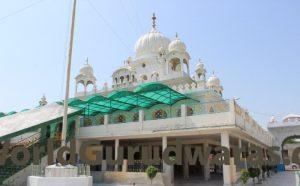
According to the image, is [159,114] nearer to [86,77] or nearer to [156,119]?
[156,119]

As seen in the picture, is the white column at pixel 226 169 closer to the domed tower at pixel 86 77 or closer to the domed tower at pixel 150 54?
the domed tower at pixel 150 54

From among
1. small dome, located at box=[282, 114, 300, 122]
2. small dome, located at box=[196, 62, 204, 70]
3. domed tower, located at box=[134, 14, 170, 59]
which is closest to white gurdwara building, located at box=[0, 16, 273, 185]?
domed tower, located at box=[134, 14, 170, 59]

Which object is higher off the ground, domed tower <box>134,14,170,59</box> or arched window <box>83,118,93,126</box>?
domed tower <box>134,14,170,59</box>

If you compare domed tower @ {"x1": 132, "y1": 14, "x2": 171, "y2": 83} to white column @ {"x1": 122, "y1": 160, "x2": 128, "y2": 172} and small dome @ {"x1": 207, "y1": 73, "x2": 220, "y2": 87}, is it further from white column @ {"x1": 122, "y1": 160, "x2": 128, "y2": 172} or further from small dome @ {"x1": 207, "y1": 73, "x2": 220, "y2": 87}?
white column @ {"x1": 122, "y1": 160, "x2": 128, "y2": 172}

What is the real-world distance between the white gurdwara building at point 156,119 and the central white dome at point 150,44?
203 cm

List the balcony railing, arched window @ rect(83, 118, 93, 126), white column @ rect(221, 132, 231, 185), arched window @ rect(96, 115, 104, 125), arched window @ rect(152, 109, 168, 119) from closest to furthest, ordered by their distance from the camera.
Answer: white column @ rect(221, 132, 231, 185)
the balcony railing
arched window @ rect(83, 118, 93, 126)
arched window @ rect(152, 109, 168, 119)
arched window @ rect(96, 115, 104, 125)

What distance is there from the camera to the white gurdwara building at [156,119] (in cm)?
1687

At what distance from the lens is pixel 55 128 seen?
21625 mm

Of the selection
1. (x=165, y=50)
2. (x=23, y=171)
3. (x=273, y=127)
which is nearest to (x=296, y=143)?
(x=273, y=127)

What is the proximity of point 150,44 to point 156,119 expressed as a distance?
16381mm

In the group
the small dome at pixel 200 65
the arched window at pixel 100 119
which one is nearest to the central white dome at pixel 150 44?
the small dome at pixel 200 65

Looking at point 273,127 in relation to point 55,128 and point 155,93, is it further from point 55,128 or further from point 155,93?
point 55,128

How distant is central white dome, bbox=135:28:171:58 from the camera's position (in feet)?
108

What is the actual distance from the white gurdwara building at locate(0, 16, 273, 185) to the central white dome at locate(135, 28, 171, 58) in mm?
2030
